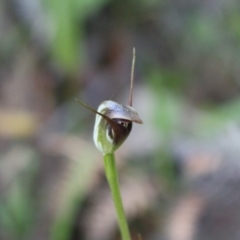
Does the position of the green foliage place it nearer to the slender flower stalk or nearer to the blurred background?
the blurred background

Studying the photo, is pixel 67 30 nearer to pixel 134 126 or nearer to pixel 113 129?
pixel 134 126

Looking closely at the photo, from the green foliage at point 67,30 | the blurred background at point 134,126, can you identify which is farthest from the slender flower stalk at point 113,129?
the green foliage at point 67,30

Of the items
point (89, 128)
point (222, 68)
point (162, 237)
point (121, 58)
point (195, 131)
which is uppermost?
point (121, 58)

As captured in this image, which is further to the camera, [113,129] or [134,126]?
[134,126]

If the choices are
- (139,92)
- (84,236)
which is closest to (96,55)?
(139,92)

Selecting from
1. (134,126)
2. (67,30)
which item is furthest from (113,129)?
(67,30)

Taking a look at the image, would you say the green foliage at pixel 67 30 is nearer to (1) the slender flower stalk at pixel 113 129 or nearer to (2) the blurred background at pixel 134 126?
(2) the blurred background at pixel 134 126

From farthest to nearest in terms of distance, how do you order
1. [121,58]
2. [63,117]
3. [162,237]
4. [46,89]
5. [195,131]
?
1. [121,58]
2. [46,89]
3. [63,117]
4. [195,131]
5. [162,237]

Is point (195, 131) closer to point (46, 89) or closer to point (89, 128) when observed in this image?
point (89, 128)
